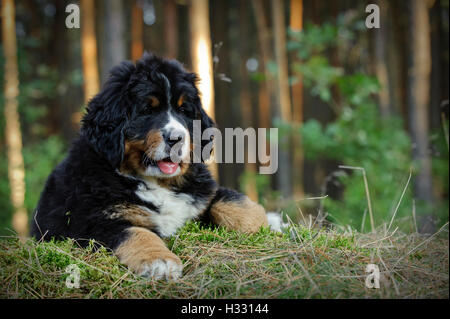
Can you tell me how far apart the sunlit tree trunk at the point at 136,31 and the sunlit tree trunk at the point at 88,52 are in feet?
11.3

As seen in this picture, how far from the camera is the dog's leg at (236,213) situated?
3.04 m

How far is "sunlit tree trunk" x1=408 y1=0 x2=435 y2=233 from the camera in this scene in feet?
27.4

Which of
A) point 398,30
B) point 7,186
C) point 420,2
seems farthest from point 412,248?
point 398,30

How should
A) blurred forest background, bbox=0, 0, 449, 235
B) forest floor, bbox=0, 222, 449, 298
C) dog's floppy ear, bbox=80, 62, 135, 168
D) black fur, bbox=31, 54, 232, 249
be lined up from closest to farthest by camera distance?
forest floor, bbox=0, 222, 449, 298
black fur, bbox=31, 54, 232, 249
dog's floppy ear, bbox=80, 62, 135, 168
blurred forest background, bbox=0, 0, 449, 235

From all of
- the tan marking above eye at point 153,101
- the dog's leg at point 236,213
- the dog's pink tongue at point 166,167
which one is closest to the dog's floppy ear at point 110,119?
the tan marking above eye at point 153,101

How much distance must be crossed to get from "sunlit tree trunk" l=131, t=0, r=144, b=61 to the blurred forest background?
0.18 feet

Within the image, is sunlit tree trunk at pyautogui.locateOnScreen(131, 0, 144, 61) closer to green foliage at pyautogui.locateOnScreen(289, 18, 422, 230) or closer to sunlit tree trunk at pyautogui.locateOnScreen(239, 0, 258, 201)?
sunlit tree trunk at pyautogui.locateOnScreen(239, 0, 258, 201)

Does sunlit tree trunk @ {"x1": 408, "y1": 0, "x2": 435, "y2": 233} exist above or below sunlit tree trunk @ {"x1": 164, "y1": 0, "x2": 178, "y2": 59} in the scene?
below

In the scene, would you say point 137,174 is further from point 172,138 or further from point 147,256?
point 147,256

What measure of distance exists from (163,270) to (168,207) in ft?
3.05

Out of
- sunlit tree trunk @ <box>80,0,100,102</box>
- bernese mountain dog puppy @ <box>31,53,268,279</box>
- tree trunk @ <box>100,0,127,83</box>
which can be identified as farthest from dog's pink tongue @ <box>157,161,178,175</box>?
sunlit tree trunk @ <box>80,0,100,102</box>

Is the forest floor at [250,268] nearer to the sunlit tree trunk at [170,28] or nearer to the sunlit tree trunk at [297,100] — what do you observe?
the sunlit tree trunk at [170,28]
